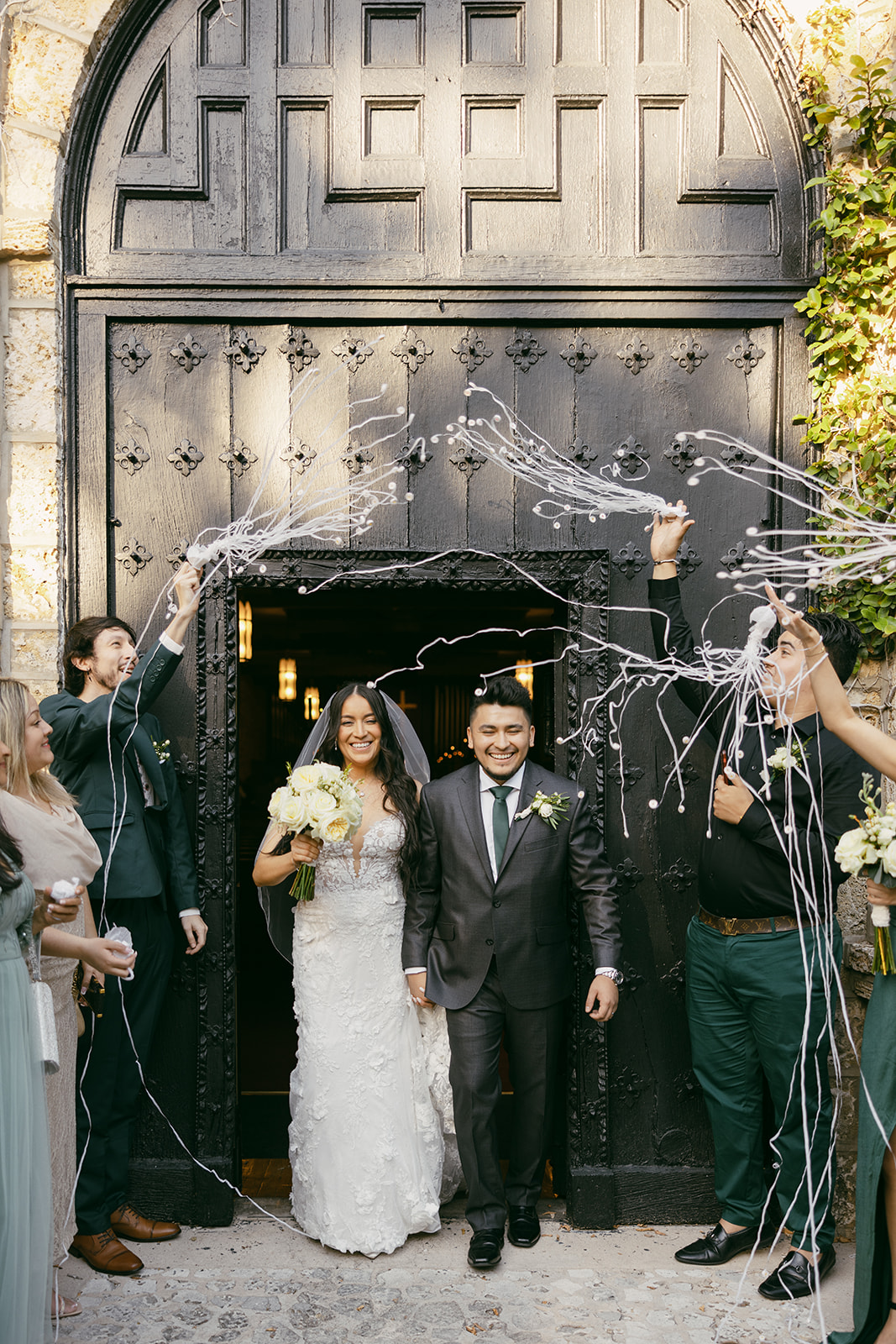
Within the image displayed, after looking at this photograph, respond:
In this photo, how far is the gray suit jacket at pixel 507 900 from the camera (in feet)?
12.2

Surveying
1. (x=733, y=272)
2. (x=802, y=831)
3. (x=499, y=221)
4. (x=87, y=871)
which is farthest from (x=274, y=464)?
(x=802, y=831)

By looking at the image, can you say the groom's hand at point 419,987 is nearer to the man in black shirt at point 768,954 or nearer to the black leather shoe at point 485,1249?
the black leather shoe at point 485,1249

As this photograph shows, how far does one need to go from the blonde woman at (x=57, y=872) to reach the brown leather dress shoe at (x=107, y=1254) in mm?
216

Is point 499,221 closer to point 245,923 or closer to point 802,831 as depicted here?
point 802,831

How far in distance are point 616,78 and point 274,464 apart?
2.19 meters

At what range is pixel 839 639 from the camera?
3.62 meters

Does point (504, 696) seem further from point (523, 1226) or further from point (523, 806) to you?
point (523, 1226)

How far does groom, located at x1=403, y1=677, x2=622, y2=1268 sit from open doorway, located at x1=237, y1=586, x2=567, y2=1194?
94.5 inches

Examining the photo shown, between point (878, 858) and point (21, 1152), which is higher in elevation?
point (878, 858)

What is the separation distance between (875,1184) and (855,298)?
3.26 meters

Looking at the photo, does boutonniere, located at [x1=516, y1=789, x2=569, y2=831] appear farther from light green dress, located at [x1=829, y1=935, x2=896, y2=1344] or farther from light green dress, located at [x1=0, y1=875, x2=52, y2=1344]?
light green dress, located at [x1=0, y1=875, x2=52, y2=1344]

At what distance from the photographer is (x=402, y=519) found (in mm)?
4043

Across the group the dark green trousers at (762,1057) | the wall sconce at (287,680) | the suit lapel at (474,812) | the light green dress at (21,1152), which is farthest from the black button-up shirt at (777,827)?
the wall sconce at (287,680)

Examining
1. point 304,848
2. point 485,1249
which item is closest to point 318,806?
point 304,848
